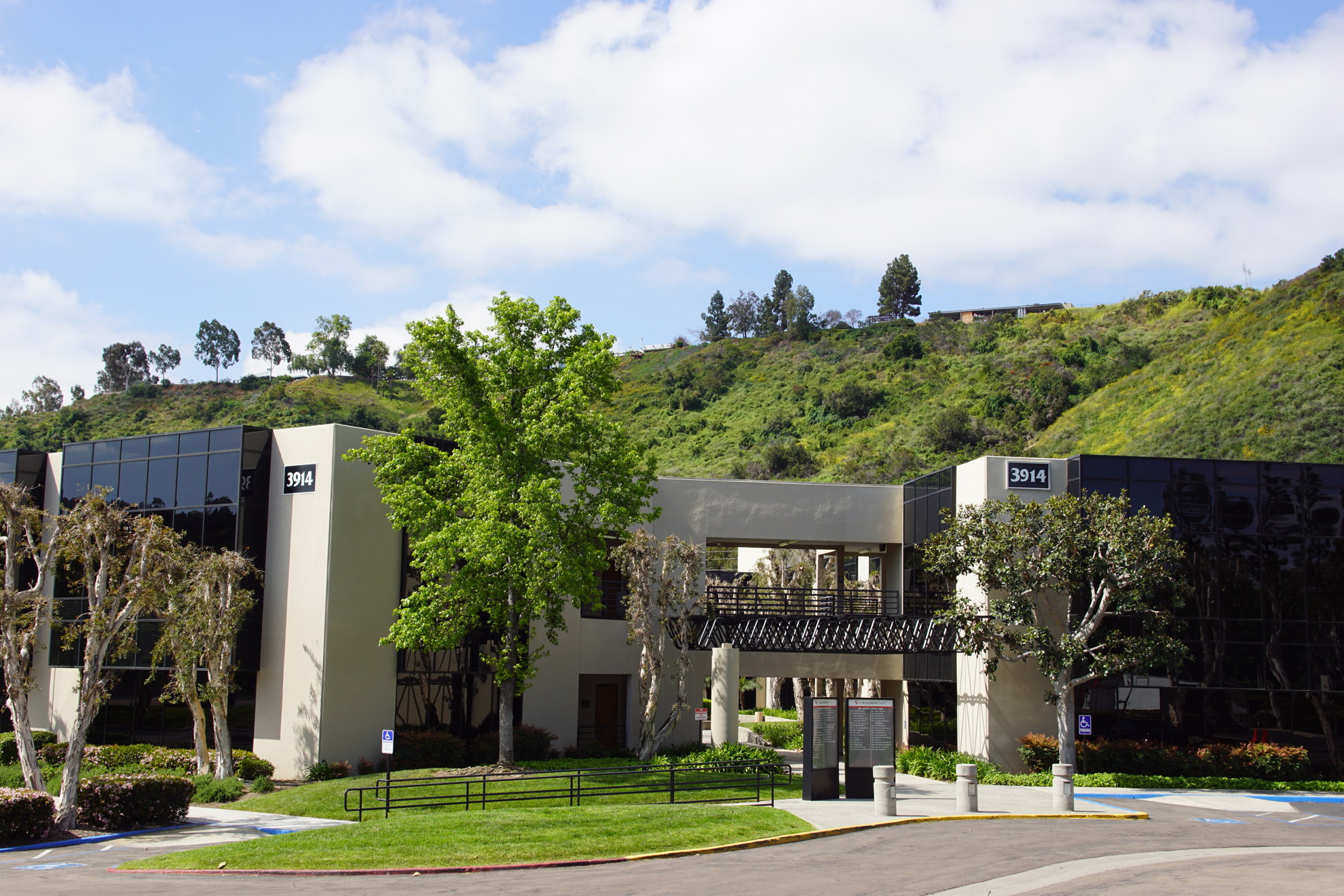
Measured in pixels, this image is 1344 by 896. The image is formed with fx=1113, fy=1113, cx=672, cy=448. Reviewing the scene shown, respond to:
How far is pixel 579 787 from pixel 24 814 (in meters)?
10.7

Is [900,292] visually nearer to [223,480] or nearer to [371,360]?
[371,360]

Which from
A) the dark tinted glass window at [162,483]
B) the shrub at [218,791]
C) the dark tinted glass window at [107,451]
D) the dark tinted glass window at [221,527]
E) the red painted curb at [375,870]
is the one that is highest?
the dark tinted glass window at [107,451]

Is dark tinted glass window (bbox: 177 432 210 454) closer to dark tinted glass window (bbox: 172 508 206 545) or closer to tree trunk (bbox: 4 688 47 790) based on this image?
dark tinted glass window (bbox: 172 508 206 545)

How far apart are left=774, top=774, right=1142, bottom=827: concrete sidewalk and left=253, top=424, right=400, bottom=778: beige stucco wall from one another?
12.9m

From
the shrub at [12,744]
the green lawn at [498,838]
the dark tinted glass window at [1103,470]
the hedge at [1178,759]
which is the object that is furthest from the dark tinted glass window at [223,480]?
the dark tinted glass window at [1103,470]

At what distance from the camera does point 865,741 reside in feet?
80.2

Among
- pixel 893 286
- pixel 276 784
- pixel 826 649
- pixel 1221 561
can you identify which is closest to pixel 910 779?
pixel 826 649

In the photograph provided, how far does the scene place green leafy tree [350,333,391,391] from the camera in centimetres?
12562

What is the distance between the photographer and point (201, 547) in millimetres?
32250

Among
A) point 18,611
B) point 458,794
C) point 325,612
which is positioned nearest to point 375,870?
point 458,794

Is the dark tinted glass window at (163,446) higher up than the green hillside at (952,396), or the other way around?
the green hillside at (952,396)

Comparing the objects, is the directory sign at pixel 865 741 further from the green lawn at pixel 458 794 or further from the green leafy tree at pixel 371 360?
the green leafy tree at pixel 371 360

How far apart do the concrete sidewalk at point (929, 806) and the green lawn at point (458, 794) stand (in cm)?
172

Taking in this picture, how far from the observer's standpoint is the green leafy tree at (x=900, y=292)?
13462 centimetres
